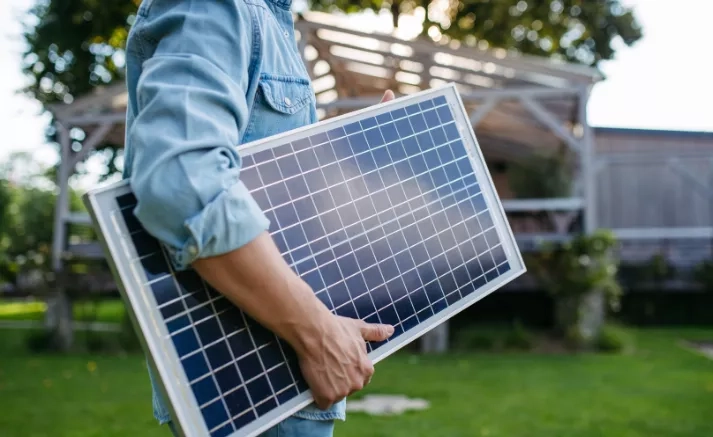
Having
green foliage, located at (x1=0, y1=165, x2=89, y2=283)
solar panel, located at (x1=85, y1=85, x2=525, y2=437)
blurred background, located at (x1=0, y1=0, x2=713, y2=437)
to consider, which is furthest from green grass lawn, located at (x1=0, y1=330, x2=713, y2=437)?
green foliage, located at (x1=0, y1=165, x2=89, y2=283)

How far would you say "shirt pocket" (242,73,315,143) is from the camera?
3.95 ft

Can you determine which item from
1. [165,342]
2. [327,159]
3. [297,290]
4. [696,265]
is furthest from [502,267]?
[696,265]

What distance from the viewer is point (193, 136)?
3.13 feet

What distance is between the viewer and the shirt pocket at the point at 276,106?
1204mm

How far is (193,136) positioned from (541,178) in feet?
32.8

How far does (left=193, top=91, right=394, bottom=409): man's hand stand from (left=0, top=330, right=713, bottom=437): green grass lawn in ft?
12.8

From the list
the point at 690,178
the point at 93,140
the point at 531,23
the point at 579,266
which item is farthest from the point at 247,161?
the point at 690,178

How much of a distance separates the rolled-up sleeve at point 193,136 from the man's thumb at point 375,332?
262 millimetres

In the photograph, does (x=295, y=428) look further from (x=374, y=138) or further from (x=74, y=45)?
(x=74, y=45)

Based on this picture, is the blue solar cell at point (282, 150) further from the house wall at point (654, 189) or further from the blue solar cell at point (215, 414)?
the house wall at point (654, 189)

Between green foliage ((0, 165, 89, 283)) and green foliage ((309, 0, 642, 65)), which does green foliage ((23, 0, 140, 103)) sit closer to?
green foliage ((309, 0, 642, 65))

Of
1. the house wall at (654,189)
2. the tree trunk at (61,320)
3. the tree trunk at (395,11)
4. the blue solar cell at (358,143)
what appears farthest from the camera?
the house wall at (654,189)

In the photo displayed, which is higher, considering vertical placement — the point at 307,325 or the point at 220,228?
the point at 220,228

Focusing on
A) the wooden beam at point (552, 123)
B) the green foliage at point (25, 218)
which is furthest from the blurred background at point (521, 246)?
the green foliage at point (25, 218)
